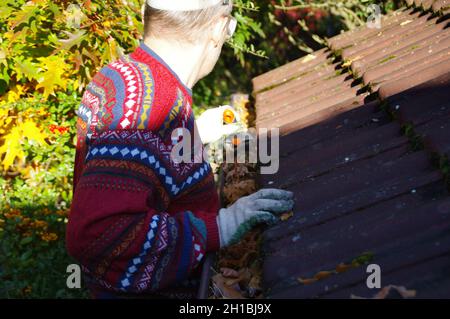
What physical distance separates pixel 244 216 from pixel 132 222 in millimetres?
367

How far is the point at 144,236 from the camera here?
165cm

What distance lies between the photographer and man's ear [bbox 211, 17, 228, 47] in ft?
6.45

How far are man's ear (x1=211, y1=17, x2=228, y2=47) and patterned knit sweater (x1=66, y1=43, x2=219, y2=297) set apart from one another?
223 mm

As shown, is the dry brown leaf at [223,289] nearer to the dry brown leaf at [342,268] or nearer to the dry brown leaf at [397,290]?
the dry brown leaf at [342,268]

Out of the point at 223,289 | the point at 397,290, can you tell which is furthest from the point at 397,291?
the point at 223,289

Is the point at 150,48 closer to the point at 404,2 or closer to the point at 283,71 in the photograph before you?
the point at 283,71

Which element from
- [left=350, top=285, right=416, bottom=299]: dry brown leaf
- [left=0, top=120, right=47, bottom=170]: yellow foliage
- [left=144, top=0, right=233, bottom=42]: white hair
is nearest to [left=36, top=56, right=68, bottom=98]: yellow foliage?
[left=0, top=120, right=47, bottom=170]: yellow foliage

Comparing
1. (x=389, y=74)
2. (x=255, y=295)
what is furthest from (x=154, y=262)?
(x=389, y=74)

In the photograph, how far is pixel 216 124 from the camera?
2941 mm

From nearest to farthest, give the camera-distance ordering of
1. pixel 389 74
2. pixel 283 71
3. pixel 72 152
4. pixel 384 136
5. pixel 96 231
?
pixel 96 231, pixel 384 136, pixel 389 74, pixel 283 71, pixel 72 152

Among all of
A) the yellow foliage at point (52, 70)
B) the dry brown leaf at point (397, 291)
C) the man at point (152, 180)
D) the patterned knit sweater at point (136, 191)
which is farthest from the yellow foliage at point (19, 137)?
the dry brown leaf at point (397, 291)

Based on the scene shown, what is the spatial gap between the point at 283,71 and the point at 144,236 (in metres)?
2.38

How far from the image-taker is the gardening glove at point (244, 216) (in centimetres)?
181
